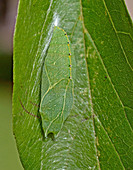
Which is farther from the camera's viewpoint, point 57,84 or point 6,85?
point 6,85

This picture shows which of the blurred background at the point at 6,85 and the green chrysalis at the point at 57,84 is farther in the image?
the blurred background at the point at 6,85

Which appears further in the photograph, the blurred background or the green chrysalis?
the blurred background

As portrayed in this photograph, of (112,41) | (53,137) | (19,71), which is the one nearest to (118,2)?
(112,41)

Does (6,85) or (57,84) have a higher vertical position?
(57,84)
